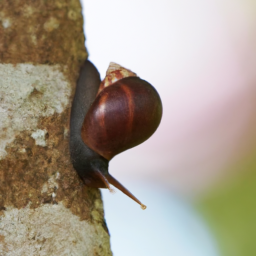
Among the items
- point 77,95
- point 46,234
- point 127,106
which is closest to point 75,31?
point 77,95

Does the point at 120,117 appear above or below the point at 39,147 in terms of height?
above

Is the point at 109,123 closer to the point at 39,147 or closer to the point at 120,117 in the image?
the point at 120,117

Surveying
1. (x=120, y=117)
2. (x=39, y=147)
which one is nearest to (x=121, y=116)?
(x=120, y=117)

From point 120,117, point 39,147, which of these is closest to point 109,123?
point 120,117
